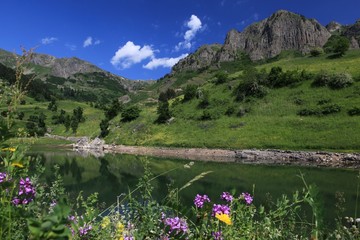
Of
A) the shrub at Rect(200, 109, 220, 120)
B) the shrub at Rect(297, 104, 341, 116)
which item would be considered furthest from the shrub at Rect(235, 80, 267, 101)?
the shrub at Rect(297, 104, 341, 116)

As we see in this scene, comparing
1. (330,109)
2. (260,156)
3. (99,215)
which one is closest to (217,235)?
(99,215)

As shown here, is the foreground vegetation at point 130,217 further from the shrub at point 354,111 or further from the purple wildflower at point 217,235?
the shrub at point 354,111

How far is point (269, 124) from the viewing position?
3031 inches

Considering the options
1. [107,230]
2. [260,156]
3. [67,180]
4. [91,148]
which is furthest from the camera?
[91,148]

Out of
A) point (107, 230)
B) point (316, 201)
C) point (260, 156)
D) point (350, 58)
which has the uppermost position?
point (350, 58)

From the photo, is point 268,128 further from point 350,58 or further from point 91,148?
point 91,148

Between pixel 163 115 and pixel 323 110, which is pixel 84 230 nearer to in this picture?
pixel 323 110

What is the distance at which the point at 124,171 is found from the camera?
45.8 m

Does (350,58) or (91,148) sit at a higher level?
(350,58)

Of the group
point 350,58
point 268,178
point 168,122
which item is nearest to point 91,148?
point 168,122

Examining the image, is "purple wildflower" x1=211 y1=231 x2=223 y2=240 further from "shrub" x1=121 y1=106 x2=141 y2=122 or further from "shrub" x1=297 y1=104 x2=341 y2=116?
"shrub" x1=121 y1=106 x2=141 y2=122

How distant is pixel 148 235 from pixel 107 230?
628 mm

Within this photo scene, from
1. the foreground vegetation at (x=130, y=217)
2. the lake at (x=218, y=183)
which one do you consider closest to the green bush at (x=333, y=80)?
the lake at (x=218, y=183)

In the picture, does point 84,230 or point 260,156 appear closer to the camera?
point 84,230
